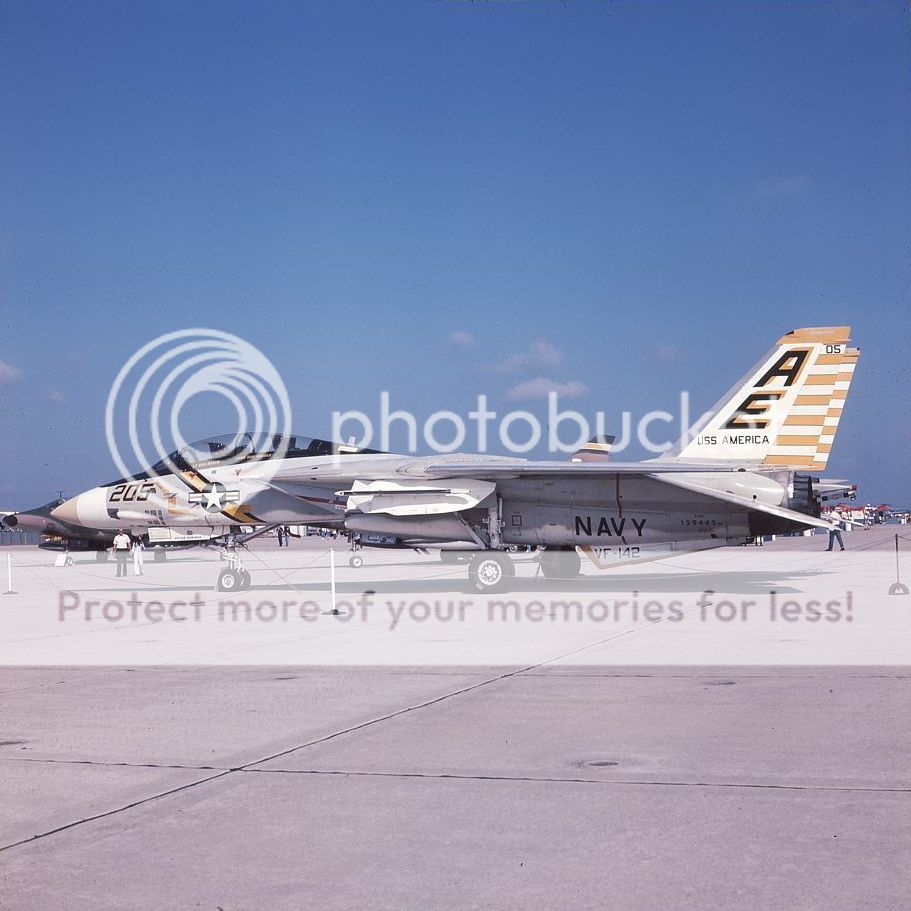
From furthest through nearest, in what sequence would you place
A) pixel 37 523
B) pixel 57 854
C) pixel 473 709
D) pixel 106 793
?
pixel 37 523
pixel 473 709
pixel 106 793
pixel 57 854

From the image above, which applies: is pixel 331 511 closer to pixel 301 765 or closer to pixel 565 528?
pixel 565 528

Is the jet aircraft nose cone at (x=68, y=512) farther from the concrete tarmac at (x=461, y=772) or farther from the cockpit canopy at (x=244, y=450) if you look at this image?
the concrete tarmac at (x=461, y=772)

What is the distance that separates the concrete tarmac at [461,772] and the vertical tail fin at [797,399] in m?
7.71

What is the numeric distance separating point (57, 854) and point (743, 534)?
16.2 meters

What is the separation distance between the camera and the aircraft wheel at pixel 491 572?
18422mm

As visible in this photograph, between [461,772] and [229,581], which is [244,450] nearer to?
[229,581]

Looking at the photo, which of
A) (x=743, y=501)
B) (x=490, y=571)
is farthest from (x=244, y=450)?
(x=743, y=501)

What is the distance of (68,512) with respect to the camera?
21141 mm

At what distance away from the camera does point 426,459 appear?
773 inches

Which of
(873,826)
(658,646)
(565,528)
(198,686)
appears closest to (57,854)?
(873,826)

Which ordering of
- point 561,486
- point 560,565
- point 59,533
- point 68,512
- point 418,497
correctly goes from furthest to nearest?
point 59,533 < point 560,565 < point 68,512 < point 561,486 < point 418,497

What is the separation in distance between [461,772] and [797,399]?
1488 centimetres

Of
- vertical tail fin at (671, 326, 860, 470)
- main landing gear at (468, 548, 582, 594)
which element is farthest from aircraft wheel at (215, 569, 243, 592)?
vertical tail fin at (671, 326, 860, 470)

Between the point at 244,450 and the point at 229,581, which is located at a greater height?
the point at 244,450
